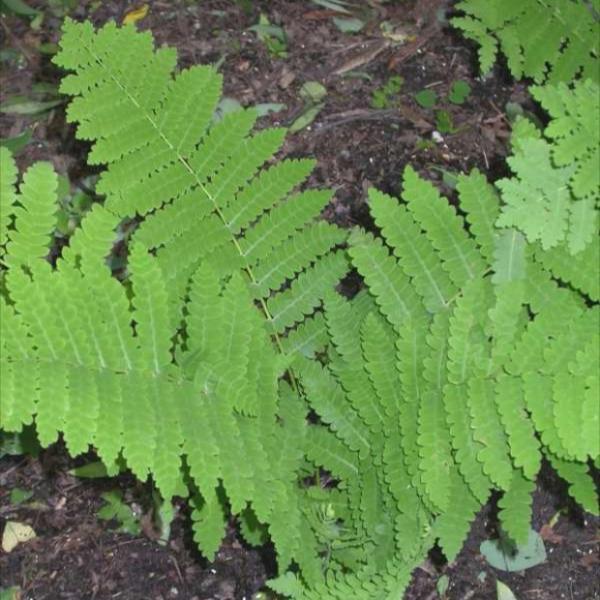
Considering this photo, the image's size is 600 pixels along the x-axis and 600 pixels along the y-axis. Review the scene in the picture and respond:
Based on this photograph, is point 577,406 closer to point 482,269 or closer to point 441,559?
point 482,269

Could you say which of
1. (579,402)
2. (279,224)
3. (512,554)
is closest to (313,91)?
(279,224)

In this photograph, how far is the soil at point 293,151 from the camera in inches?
108

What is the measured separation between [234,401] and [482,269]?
604 mm

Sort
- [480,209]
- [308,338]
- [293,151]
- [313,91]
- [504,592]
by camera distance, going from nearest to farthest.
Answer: [480,209] → [308,338] → [504,592] → [293,151] → [313,91]

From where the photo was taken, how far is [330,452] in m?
2.24

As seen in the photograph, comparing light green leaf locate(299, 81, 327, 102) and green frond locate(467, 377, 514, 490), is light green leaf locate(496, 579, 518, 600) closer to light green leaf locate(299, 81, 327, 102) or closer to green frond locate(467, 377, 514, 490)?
green frond locate(467, 377, 514, 490)

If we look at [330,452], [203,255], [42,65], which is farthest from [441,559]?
[42,65]

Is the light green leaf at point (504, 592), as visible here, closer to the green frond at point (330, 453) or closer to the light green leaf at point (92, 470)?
the green frond at point (330, 453)

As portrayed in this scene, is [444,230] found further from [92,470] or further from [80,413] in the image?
[92,470]

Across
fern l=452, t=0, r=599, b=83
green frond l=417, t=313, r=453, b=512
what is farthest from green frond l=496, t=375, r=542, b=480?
fern l=452, t=0, r=599, b=83

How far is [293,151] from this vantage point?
136 inches

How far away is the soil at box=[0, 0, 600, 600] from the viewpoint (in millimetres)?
2748

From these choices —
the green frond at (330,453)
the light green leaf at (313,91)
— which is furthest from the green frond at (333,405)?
the light green leaf at (313,91)

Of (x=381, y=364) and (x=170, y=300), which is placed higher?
(x=170, y=300)
